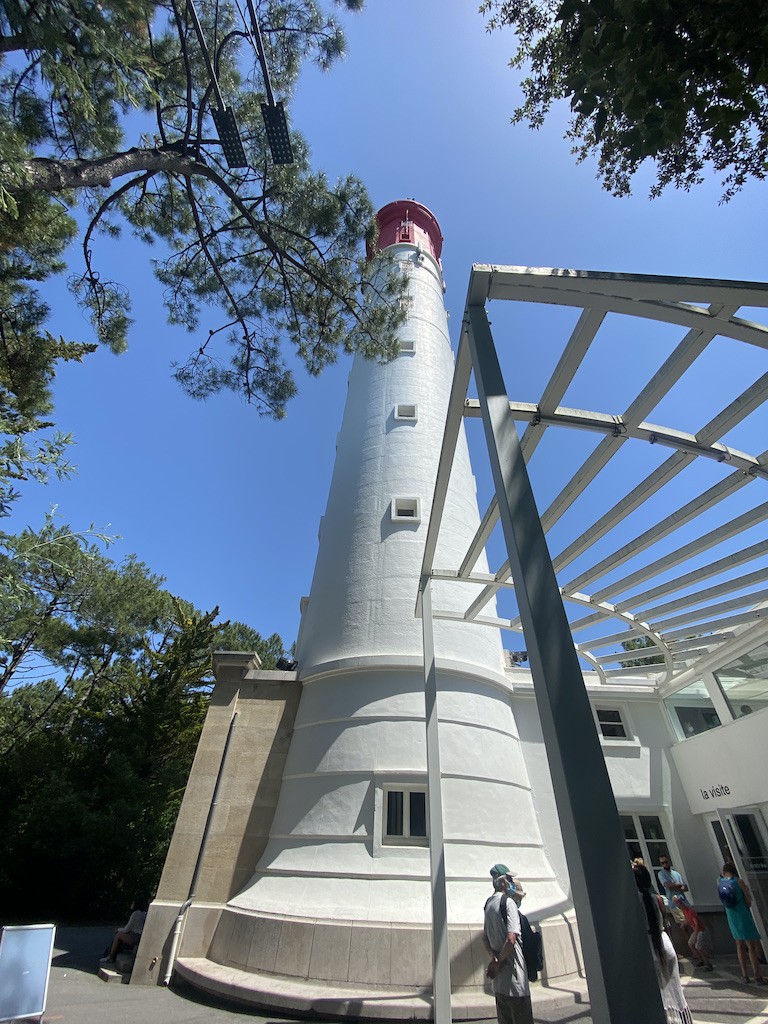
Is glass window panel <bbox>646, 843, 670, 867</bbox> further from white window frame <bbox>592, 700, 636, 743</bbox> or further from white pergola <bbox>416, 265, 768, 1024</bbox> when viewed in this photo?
white pergola <bbox>416, 265, 768, 1024</bbox>

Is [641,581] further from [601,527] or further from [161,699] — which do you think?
[161,699]

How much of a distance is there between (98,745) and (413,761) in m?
12.3

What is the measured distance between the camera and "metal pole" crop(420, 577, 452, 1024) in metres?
4.68

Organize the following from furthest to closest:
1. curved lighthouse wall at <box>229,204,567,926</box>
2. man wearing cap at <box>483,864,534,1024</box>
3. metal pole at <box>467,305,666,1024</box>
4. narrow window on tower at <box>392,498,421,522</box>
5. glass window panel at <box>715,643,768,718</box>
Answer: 1. narrow window on tower at <box>392,498,421,522</box>
2. glass window panel at <box>715,643,768,718</box>
3. curved lighthouse wall at <box>229,204,567,926</box>
4. man wearing cap at <box>483,864,534,1024</box>
5. metal pole at <box>467,305,666,1024</box>

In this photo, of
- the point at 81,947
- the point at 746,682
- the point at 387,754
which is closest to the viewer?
the point at 387,754

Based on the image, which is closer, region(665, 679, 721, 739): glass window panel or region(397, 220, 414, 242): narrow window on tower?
region(665, 679, 721, 739): glass window panel

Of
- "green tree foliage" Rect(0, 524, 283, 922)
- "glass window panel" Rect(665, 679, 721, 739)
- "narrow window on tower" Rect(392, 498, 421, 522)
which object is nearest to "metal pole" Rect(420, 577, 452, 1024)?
"narrow window on tower" Rect(392, 498, 421, 522)

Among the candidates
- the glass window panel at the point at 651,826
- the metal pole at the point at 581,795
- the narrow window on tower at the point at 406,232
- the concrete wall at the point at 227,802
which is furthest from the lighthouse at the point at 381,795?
the narrow window on tower at the point at 406,232

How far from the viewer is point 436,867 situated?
5285 mm

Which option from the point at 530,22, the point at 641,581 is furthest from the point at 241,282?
the point at 641,581

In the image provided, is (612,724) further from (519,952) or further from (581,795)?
(581,795)

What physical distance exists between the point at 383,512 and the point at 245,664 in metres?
4.04

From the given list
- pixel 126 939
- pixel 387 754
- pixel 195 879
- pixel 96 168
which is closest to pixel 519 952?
pixel 387 754

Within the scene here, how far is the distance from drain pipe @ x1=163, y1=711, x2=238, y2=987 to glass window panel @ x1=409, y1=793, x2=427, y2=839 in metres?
3.24
